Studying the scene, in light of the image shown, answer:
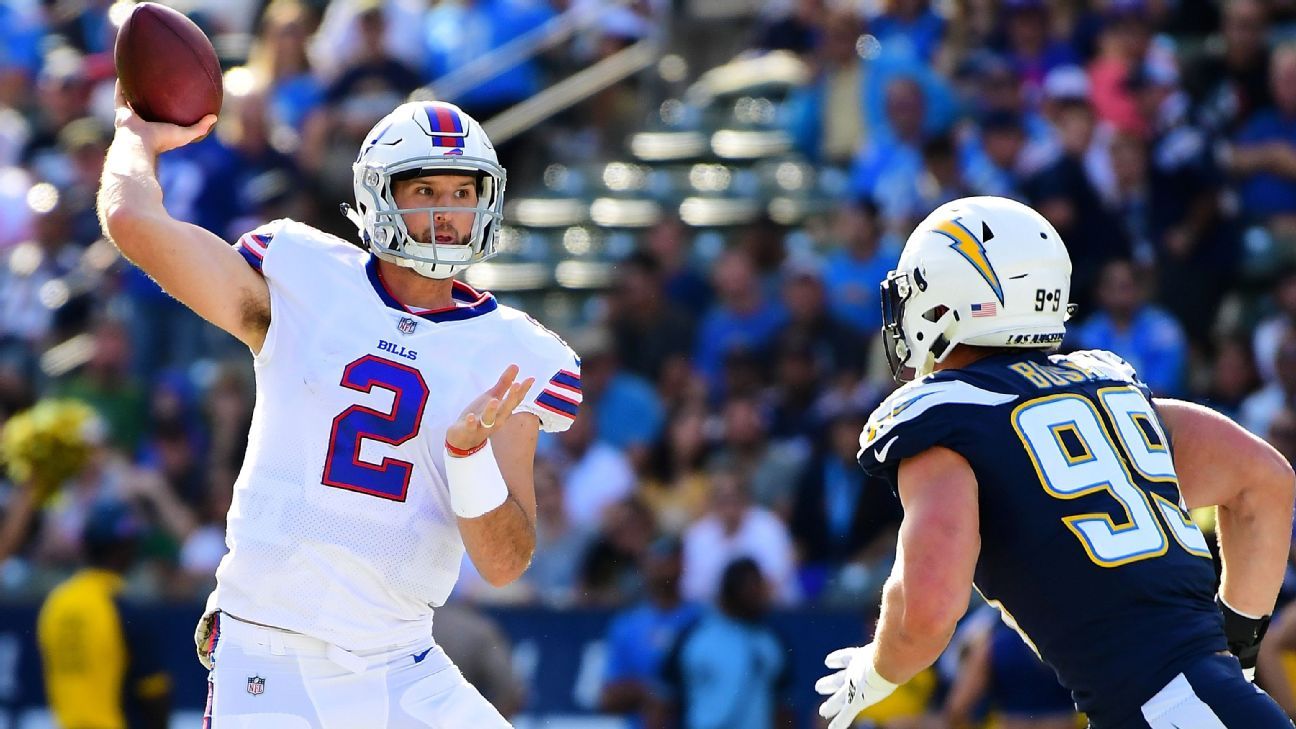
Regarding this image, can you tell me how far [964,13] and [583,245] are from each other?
107 inches

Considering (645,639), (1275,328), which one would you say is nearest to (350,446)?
(645,639)

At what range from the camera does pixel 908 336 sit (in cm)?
430

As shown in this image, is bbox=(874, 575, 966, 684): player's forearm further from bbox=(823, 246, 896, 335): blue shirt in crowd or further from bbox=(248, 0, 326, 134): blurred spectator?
bbox=(248, 0, 326, 134): blurred spectator

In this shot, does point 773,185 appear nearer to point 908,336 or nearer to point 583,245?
point 583,245

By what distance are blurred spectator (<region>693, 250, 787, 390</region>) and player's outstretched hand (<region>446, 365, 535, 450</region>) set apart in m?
5.84

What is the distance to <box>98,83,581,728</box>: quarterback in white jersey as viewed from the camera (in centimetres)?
439

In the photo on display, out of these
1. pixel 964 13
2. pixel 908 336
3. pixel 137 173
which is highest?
pixel 964 13

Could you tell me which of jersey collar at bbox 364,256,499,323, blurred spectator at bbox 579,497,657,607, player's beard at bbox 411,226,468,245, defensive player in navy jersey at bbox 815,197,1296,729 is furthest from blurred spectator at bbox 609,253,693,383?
defensive player in navy jersey at bbox 815,197,1296,729

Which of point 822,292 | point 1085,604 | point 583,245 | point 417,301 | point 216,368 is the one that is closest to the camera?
point 1085,604

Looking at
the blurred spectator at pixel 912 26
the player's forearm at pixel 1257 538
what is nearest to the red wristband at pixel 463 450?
the player's forearm at pixel 1257 538

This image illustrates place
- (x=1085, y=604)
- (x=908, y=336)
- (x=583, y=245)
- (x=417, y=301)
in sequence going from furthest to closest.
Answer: (x=583, y=245), (x=417, y=301), (x=908, y=336), (x=1085, y=604)

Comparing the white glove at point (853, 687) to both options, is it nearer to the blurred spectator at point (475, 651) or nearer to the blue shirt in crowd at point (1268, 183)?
the blurred spectator at point (475, 651)

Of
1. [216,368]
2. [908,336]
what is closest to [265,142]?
[216,368]

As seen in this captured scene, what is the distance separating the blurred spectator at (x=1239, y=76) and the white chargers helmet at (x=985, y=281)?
6.17m
